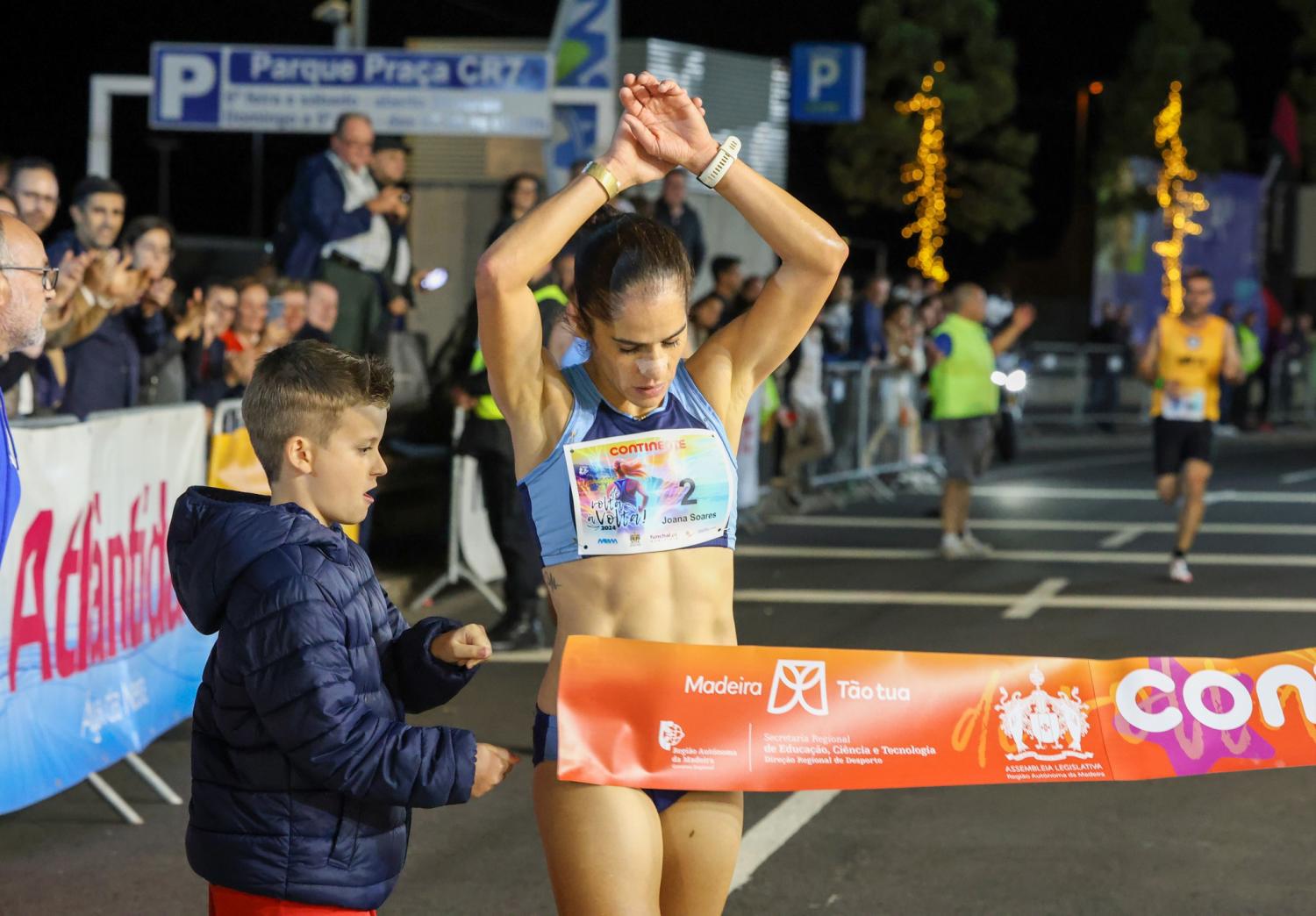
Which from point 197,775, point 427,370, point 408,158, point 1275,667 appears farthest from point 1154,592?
point 408,158

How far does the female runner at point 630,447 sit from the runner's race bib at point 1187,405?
9.82 metres

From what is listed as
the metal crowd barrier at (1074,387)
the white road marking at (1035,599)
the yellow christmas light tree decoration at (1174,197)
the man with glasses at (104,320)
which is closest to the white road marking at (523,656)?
the man with glasses at (104,320)

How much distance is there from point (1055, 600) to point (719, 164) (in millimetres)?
8635

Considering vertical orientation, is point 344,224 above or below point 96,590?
above

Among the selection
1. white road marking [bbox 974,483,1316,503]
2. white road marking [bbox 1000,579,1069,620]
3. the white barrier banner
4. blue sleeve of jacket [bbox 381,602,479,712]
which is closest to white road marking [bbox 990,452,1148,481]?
white road marking [bbox 974,483,1316,503]

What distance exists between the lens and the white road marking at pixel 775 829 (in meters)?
5.96

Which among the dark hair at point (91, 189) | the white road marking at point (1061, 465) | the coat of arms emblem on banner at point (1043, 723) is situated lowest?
the white road marking at point (1061, 465)

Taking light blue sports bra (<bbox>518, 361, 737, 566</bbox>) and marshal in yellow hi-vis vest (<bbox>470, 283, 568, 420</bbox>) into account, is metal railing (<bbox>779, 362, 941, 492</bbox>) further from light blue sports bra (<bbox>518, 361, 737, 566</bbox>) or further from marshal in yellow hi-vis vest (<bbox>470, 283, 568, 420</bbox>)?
light blue sports bra (<bbox>518, 361, 737, 566</bbox>)

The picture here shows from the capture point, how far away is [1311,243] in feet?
146

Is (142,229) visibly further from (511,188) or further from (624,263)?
(624,263)

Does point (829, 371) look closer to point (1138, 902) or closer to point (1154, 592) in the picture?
point (1154, 592)

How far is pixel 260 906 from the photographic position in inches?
123

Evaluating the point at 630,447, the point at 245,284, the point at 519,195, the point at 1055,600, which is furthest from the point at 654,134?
the point at 1055,600

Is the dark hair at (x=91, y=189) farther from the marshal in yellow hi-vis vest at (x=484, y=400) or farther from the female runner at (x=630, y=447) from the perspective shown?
the female runner at (x=630, y=447)
